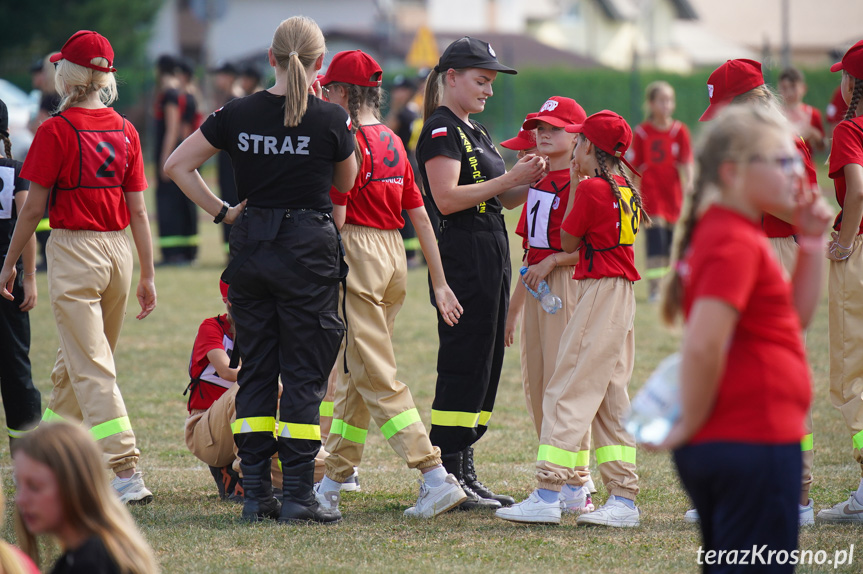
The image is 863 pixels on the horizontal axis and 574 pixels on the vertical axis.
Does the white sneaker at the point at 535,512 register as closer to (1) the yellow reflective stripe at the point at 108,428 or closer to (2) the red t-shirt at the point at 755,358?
(1) the yellow reflective stripe at the point at 108,428

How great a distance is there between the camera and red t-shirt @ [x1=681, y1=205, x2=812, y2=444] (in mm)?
2596

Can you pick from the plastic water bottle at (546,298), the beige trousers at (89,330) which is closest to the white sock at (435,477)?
the plastic water bottle at (546,298)

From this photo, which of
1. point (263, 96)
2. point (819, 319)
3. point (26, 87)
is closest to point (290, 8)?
point (26, 87)

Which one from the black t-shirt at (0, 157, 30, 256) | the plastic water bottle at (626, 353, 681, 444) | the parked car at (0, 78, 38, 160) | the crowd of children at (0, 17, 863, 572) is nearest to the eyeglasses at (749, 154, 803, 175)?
the plastic water bottle at (626, 353, 681, 444)

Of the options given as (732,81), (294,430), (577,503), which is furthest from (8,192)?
(732,81)

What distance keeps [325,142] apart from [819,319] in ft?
24.8

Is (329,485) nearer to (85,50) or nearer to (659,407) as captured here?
(85,50)

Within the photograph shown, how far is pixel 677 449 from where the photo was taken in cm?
270

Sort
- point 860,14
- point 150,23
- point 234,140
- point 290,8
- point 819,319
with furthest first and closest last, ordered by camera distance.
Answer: point 860,14, point 290,8, point 150,23, point 819,319, point 234,140

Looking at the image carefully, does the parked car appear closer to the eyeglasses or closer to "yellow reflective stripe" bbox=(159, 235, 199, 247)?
"yellow reflective stripe" bbox=(159, 235, 199, 247)

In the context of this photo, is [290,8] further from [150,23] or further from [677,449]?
[677,449]

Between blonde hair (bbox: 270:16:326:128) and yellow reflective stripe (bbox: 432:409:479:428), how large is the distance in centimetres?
167

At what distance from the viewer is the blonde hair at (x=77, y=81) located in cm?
507

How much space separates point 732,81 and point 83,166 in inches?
126
